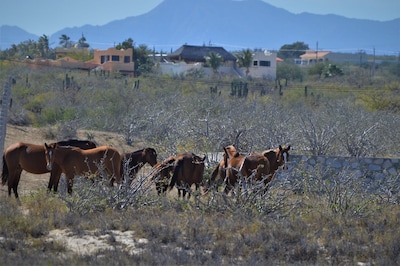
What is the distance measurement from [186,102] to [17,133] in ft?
28.0

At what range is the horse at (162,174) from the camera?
1480 cm

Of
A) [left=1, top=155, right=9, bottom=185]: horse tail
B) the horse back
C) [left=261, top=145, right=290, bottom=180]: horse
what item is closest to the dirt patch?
the horse back

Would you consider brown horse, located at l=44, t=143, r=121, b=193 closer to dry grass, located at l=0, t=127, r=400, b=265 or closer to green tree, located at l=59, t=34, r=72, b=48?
dry grass, located at l=0, t=127, r=400, b=265

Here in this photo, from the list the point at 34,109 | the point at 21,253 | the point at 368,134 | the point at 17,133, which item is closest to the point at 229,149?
the point at 21,253

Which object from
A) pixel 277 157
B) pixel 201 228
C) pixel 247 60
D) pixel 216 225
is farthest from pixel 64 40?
pixel 201 228

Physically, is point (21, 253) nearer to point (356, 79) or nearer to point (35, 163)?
point (35, 163)

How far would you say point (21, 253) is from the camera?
10.5m

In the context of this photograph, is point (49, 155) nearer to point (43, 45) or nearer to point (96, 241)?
point (96, 241)

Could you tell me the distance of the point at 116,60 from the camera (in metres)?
76.9

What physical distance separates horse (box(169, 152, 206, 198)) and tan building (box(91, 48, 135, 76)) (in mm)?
54160

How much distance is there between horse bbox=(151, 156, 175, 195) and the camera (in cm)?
1480

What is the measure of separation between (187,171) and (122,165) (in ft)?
4.47

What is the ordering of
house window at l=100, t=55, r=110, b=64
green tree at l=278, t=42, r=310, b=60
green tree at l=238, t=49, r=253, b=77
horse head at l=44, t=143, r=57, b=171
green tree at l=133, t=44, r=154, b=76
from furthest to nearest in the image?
green tree at l=278, t=42, r=310, b=60
green tree at l=238, t=49, r=253, b=77
house window at l=100, t=55, r=110, b=64
green tree at l=133, t=44, r=154, b=76
horse head at l=44, t=143, r=57, b=171

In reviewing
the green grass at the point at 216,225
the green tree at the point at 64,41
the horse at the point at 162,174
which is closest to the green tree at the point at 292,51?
the green tree at the point at 64,41
